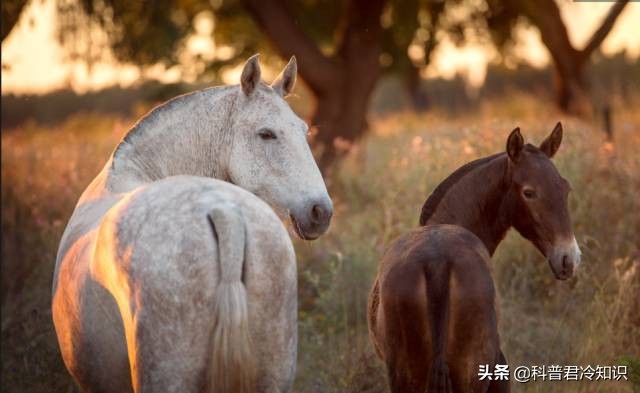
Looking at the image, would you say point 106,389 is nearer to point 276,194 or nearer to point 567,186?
point 276,194

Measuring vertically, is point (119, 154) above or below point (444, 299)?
above

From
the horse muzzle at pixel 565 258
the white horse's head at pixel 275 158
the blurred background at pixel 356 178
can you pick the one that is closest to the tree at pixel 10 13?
the blurred background at pixel 356 178

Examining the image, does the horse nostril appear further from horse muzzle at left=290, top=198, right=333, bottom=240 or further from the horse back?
the horse back

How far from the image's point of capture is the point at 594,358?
6070mm

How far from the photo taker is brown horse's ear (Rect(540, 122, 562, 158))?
5.12 meters

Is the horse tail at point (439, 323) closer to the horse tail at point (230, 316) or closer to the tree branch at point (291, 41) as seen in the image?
the horse tail at point (230, 316)

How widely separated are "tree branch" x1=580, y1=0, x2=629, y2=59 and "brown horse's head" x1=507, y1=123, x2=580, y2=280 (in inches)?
412

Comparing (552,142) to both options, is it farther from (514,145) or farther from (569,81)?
(569,81)

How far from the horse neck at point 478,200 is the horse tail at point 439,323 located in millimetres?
1061

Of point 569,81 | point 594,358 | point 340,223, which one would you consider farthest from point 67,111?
point 594,358

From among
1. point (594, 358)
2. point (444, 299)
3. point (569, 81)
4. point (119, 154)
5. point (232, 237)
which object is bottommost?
point (594, 358)

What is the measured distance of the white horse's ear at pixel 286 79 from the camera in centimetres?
497

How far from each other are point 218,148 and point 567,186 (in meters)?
1.83

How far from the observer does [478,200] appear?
16.8ft
